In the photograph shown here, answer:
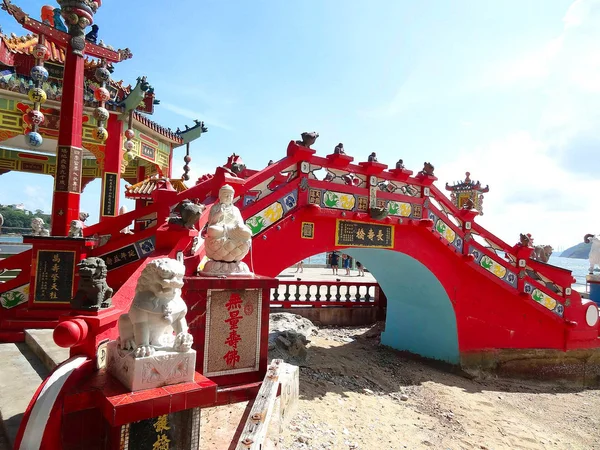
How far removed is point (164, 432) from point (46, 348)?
8.99ft

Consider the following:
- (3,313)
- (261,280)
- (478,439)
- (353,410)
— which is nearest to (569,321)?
(478,439)

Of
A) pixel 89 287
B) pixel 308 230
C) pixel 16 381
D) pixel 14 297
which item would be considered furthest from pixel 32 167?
pixel 89 287

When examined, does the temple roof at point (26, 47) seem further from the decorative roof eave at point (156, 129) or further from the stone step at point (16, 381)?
the stone step at point (16, 381)

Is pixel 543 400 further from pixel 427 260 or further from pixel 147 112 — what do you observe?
pixel 147 112

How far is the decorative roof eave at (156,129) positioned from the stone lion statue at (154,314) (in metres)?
11.6

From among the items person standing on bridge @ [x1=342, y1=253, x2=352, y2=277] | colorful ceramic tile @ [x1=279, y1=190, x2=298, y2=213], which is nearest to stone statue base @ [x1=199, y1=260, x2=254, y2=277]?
colorful ceramic tile @ [x1=279, y1=190, x2=298, y2=213]

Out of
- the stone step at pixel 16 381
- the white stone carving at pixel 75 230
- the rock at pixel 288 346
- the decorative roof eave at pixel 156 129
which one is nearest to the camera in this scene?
the stone step at pixel 16 381

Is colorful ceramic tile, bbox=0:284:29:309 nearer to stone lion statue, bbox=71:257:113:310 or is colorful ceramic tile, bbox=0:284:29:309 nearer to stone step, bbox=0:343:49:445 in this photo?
stone step, bbox=0:343:49:445

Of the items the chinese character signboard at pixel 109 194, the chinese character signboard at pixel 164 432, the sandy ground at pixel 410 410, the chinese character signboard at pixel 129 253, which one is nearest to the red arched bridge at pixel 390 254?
the chinese character signboard at pixel 129 253

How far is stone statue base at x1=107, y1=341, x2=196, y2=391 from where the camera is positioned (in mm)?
2842

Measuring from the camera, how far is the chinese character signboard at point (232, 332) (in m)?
4.42

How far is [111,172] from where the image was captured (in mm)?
12258

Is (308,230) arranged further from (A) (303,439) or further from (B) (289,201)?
(A) (303,439)

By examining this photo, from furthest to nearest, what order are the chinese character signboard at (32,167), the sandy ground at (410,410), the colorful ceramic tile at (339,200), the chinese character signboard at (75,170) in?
the chinese character signboard at (32,167)
the colorful ceramic tile at (339,200)
the chinese character signboard at (75,170)
the sandy ground at (410,410)
